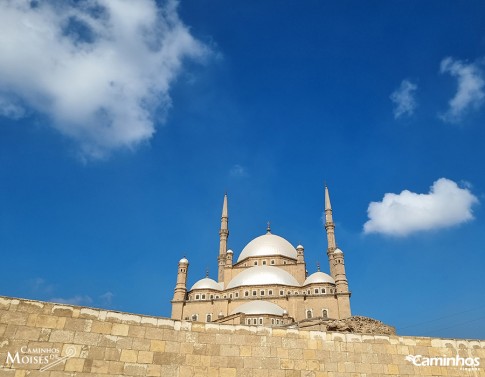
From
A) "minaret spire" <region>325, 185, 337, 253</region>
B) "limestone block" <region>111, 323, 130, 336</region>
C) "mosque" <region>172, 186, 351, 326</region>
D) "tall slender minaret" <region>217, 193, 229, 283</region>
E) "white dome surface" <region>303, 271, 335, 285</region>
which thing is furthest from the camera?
"tall slender minaret" <region>217, 193, 229, 283</region>

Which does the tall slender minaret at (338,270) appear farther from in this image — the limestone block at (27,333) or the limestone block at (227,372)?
the limestone block at (27,333)

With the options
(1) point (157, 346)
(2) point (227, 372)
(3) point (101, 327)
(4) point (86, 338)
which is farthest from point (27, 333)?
(2) point (227, 372)

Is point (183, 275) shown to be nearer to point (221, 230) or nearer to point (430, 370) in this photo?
point (221, 230)

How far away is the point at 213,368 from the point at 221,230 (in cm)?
4446

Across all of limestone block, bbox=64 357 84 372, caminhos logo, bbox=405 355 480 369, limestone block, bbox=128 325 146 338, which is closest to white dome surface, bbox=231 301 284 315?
caminhos logo, bbox=405 355 480 369

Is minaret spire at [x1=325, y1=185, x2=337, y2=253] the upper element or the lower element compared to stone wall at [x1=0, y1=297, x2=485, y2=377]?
upper

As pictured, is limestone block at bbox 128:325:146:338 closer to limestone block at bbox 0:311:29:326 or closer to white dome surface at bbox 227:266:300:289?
limestone block at bbox 0:311:29:326

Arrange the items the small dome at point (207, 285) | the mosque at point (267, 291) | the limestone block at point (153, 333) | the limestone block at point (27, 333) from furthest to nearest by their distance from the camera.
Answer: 1. the small dome at point (207, 285)
2. the mosque at point (267, 291)
3. the limestone block at point (153, 333)
4. the limestone block at point (27, 333)

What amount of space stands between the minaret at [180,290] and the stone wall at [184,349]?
34807mm

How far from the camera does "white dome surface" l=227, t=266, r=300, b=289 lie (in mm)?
41156

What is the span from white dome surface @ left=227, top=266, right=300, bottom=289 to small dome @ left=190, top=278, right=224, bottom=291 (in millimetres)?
1344

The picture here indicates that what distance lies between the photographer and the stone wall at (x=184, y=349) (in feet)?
22.1

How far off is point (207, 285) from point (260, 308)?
31.0 feet

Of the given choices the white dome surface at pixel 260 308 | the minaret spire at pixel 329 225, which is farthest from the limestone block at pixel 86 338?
the minaret spire at pixel 329 225
